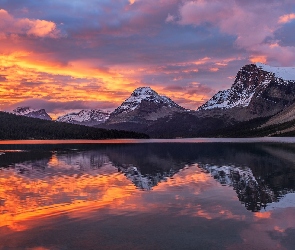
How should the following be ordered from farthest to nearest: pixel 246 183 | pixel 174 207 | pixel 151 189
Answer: pixel 246 183 < pixel 151 189 < pixel 174 207

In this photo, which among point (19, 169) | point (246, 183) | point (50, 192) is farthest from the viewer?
point (19, 169)

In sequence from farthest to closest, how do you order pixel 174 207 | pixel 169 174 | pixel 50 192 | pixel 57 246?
pixel 169 174 → pixel 50 192 → pixel 174 207 → pixel 57 246

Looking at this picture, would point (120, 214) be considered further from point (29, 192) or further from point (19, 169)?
point (19, 169)

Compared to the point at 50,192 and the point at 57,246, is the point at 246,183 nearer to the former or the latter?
the point at 50,192

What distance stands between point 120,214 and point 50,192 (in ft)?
43.9

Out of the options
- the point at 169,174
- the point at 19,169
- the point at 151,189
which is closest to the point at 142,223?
the point at 151,189

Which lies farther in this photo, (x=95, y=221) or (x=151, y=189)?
A: (x=151, y=189)

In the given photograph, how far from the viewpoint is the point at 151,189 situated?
4562 cm

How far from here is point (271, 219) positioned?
100ft

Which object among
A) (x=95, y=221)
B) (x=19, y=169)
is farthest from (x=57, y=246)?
(x=19, y=169)

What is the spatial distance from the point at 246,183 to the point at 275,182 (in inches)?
159

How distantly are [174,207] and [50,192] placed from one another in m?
15.1

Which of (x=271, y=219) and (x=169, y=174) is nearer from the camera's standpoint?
(x=271, y=219)

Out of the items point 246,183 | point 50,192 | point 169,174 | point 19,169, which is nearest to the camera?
point 50,192
